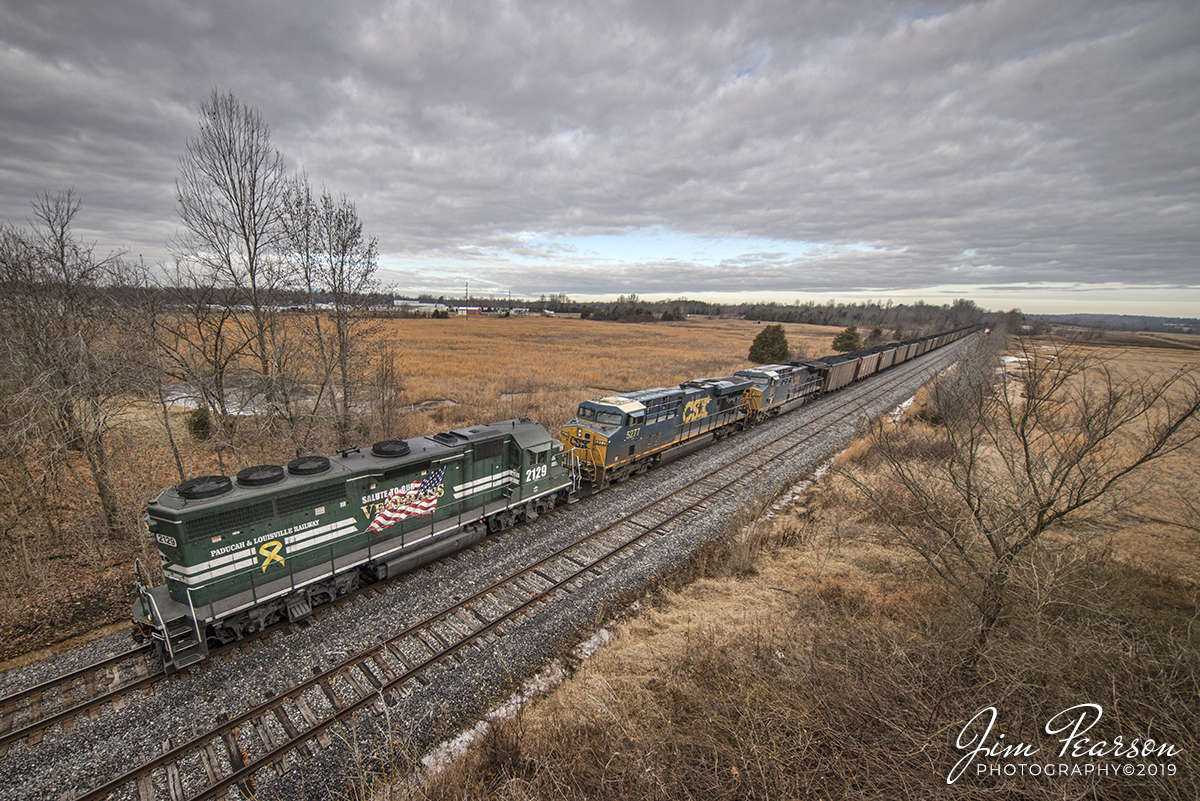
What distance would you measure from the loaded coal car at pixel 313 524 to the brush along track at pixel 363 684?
1904 mm

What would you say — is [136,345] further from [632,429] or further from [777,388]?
[777,388]

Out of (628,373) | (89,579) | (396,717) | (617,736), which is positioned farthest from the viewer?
(628,373)

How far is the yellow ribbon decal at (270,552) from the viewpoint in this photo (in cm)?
924

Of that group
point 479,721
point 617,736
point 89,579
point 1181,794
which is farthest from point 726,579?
point 89,579

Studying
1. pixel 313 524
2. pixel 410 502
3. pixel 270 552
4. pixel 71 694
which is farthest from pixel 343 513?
pixel 71 694

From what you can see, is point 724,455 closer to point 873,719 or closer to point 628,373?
point 873,719

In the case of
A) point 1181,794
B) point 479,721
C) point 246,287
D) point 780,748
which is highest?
point 246,287

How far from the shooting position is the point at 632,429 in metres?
17.3

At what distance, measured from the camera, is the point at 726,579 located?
12023 millimetres

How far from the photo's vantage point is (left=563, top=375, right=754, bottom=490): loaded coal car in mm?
16609

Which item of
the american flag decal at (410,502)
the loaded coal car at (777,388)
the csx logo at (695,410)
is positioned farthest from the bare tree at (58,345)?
the loaded coal car at (777,388)

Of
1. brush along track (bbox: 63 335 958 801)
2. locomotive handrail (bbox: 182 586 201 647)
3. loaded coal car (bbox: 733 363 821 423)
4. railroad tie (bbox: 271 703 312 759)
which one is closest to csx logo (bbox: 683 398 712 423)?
loaded coal car (bbox: 733 363 821 423)

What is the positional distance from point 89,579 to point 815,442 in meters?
28.4

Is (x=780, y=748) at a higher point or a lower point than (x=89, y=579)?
higher
